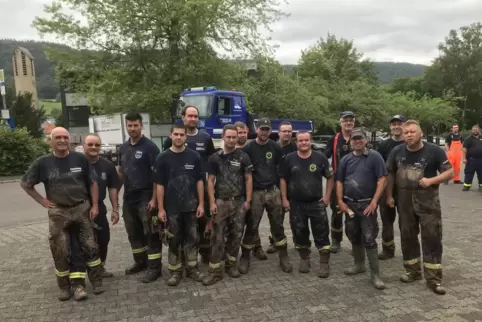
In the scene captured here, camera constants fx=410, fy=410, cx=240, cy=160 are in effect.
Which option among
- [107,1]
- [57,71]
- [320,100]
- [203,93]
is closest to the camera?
[203,93]

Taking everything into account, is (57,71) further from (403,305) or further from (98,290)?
(403,305)

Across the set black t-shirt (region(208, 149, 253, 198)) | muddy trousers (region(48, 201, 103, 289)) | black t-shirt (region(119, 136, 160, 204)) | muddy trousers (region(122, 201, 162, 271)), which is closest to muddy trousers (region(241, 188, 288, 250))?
black t-shirt (region(208, 149, 253, 198))

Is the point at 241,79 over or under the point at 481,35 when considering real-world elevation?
under

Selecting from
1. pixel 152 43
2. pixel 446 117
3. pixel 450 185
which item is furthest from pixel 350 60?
pixel 450 185

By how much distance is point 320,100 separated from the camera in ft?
104

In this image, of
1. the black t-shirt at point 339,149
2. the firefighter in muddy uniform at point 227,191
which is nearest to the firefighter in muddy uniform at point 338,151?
the black t-shirt at point 339,149

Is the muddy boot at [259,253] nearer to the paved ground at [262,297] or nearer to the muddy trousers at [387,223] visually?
the paved ground at [262,297]

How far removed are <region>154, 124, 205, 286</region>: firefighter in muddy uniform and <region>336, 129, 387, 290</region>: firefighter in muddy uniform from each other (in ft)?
5.47

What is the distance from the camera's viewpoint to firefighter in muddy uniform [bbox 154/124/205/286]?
4.62 meters

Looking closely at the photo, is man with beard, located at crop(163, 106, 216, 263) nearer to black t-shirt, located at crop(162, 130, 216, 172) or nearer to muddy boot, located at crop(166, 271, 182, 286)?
black t-shirt, located at crop(162, 130, 216, 172)

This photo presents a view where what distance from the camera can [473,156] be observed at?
10602 mm

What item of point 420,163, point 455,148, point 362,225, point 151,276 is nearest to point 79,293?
point 151,276

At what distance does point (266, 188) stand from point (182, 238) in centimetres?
119

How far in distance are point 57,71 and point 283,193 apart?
2203 centimetres
